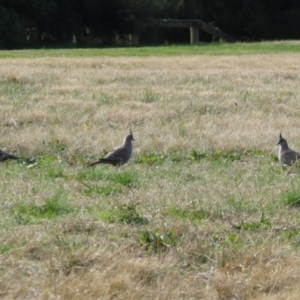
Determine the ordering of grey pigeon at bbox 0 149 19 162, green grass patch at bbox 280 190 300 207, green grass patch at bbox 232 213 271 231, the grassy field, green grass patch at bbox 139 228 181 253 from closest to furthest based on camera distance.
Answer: the grassy field
green grass patch at bbox 139 228 181 253
green grass patch at bbox 232 213 271 231
green grass patch at bbox 280 190 300 207
grey pigeon at bbox 0 149 19 162

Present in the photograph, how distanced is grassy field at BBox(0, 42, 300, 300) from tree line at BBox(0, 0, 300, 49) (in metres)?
21.9

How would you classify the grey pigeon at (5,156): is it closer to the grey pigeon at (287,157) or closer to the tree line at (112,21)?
the grey pigeon at (287,157)

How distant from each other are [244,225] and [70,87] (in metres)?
11.1

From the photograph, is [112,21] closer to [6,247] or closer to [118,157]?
[118,157]

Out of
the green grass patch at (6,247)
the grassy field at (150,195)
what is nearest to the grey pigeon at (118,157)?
the grassy field at (150,195)

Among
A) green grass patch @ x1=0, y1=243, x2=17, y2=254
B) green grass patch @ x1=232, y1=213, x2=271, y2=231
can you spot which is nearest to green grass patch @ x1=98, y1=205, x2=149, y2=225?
green grass patch @ x1=232, y1=213, x2=271, y2=231

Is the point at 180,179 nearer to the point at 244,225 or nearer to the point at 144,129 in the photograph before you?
the point at 244,225

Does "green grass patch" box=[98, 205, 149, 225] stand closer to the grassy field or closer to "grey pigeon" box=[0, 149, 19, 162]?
the grassy field

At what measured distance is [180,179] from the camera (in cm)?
1009

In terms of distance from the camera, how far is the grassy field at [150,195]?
6.58 metres

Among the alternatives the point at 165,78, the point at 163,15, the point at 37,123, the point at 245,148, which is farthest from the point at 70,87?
the point at 163,15

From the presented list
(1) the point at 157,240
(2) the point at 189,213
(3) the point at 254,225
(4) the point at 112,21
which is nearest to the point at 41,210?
(2) the point at 189,213

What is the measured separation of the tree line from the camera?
40844mm

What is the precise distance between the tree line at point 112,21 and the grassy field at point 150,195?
21942 millimetres
